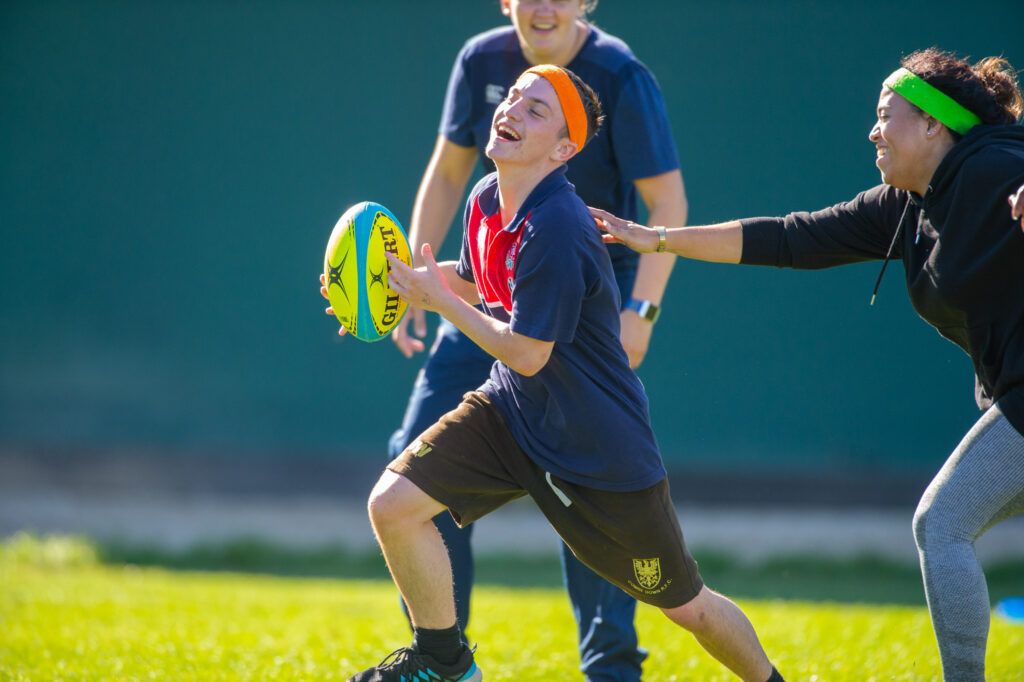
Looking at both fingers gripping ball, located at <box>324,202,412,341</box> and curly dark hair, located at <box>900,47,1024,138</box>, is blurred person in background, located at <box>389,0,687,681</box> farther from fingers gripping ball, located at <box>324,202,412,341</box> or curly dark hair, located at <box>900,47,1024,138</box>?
curly dark hair, located at <box>900,47,1024,138</box>

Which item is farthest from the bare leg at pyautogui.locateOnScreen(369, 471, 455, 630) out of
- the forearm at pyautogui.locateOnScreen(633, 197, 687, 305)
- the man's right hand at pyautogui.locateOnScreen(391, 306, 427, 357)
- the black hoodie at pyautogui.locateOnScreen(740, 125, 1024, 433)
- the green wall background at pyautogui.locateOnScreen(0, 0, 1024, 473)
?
the green wall background at pyautogui.locateOnScreen(0, 0, 1024, 473)

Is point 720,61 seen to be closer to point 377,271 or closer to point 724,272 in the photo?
point 724,272

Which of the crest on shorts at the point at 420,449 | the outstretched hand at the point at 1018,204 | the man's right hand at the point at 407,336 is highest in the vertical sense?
the outstretched hand at the point at 1018,204

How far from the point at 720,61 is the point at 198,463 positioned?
541cm

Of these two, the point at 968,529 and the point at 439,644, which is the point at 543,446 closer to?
the point at 439,644

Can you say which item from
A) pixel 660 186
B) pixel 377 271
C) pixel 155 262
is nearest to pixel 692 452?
pixel 155 262

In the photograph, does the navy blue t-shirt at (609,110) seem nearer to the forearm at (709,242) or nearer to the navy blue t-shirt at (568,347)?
the forearm at (709,242)

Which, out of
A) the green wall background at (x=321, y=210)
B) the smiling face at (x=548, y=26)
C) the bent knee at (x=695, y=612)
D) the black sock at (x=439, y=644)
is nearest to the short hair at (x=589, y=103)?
the smiling face at (x=548, y=26)

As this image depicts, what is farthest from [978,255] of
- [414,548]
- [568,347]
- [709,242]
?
[414,548]

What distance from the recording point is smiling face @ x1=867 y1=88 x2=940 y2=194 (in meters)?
3.66

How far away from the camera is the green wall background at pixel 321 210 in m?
9.64

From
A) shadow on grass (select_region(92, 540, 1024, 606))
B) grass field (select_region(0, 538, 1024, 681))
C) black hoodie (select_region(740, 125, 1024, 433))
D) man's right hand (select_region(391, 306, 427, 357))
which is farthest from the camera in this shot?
shadow on grass (select_region(92, 540, 1024, 606))

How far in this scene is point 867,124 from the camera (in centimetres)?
948

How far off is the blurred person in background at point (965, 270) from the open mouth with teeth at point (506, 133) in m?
1.08
